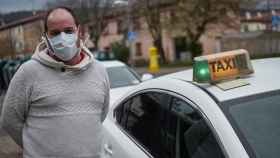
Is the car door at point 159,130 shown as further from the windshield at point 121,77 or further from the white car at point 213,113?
the windshield at point 121,77

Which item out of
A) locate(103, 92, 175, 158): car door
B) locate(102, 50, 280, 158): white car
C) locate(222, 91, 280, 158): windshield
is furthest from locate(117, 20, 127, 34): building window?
locate(222, 91, 280, 158): windshield

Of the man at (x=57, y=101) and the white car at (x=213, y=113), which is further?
the man at (x=57, y=101)

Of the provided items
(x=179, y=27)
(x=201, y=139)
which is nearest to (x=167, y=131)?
(x=201, y=139)

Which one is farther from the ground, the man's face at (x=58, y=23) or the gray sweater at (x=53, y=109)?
the man's face at (x=58, y=23)

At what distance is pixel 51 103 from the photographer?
2.69m

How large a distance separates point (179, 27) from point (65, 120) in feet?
113

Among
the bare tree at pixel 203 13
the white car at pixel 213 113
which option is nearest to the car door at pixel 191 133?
the white car at pixel 213 113

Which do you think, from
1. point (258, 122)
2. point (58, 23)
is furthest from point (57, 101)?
point (258, 122)

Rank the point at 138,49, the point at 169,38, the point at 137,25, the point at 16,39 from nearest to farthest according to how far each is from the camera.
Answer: the point at 16,39 → the point at 169,38 → the point at 137,25 → the point at 138,49

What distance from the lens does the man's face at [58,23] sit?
2.83 m

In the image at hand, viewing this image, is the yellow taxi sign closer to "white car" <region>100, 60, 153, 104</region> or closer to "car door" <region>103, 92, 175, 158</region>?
"car door" <region>103, 92, 175, 158</region>

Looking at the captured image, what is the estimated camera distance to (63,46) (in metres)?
2.74

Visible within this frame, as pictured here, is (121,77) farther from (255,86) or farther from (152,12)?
(152,12)

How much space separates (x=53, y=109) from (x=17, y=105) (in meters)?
0.21
